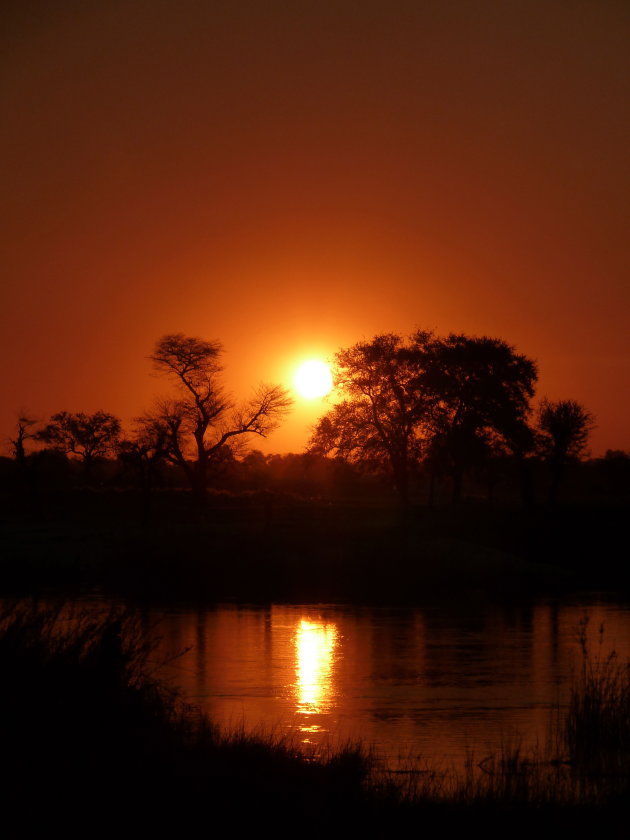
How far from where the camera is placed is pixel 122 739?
1096 cm

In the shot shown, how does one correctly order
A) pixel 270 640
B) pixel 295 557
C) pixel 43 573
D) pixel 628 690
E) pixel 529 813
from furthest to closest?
pixel 295 557 → pixel 43 573 → pixel 270 640 → pixel 628 690 → pixel 529 813

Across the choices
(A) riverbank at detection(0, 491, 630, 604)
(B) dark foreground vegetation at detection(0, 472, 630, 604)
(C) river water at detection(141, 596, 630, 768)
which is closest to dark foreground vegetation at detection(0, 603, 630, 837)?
(C) river water at detection(141, 596, 630, 768)

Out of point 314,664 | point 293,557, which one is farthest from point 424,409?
point 314,664

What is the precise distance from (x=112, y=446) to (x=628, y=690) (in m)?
108

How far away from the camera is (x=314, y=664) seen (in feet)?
76.5

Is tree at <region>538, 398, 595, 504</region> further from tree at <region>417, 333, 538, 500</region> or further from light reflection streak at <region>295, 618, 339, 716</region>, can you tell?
light reflection streak at <region>295, 618, 339, 716</region>

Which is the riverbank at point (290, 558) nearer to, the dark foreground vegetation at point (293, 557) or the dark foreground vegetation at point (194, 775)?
the dark foreground vegetation at point (293, 557)

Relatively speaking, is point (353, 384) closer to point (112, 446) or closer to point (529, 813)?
A: point (112, 446)

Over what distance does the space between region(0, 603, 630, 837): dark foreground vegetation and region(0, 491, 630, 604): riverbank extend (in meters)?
18.6

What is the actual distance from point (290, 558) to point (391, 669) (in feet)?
63.7

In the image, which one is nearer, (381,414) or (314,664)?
(314,664)

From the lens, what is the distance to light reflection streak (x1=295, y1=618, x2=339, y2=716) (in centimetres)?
1870

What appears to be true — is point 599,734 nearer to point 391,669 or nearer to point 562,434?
point 391,669

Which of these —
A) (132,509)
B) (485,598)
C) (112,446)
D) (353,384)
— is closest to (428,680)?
(485,598)
